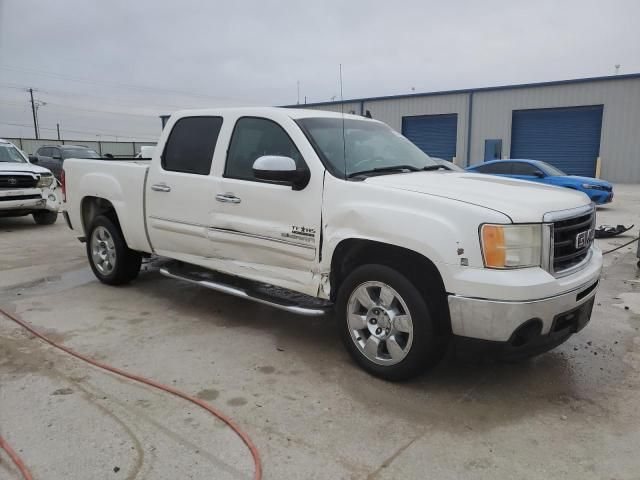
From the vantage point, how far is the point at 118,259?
5.80 metres

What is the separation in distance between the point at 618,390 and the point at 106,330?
13.3 ft

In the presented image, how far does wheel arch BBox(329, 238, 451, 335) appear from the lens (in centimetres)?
331

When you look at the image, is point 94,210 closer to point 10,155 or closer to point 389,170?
point 389,170

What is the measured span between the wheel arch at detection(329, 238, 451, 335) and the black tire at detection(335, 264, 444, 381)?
0.06 m

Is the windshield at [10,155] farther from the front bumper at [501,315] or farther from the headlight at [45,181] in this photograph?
the front bumper at [501,315]

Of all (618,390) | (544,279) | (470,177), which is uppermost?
(470,177)

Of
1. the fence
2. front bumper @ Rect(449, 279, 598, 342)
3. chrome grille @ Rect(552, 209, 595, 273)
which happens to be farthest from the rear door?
the fence

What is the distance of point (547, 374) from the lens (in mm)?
3740

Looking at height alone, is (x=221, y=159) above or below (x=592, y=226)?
above

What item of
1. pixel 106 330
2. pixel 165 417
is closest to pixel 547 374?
pixel 165 417

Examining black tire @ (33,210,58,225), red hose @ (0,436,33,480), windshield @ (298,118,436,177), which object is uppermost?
windshield @ (298,118,436,177)

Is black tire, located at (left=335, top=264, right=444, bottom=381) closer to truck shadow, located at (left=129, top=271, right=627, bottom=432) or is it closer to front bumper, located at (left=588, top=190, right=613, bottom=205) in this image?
truck shadow, located at (left=129, top=271, right=627, bottom=432)

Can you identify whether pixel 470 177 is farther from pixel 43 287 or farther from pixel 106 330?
pixel 43 287

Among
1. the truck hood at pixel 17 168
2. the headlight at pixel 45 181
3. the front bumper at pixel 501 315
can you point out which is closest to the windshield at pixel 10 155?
the truck hood at pixel 17 168
